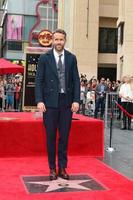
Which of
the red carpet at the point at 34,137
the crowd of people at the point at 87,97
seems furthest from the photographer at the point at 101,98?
the red carpet at the point at 34,137

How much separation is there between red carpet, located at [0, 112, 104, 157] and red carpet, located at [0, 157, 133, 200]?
193 mm

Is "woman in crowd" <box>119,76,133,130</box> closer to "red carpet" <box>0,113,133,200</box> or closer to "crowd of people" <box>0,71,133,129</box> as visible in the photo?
"crowd of people" <box>0,71,133,129</box>

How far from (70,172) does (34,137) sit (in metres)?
1.67

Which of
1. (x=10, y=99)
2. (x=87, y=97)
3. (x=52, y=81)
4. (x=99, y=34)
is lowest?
(x=10, y=99)

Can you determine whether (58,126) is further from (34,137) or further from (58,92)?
(34,137)

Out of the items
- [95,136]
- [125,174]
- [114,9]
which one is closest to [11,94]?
[95,136]

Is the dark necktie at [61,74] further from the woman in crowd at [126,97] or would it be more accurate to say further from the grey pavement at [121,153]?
the woman in crowd at [126,97]

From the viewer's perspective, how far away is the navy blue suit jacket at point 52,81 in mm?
7133

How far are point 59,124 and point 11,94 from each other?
14.7 m

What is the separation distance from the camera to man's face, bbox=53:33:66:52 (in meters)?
7.10

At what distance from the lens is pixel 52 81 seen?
7.16 meters

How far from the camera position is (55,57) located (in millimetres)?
7277

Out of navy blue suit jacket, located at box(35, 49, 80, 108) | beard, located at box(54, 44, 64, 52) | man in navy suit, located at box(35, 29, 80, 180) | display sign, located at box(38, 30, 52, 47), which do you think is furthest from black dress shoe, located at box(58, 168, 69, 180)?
display sign, located at box(38, 30, 52, 47)

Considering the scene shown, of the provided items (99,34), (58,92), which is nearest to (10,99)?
(58,92)
